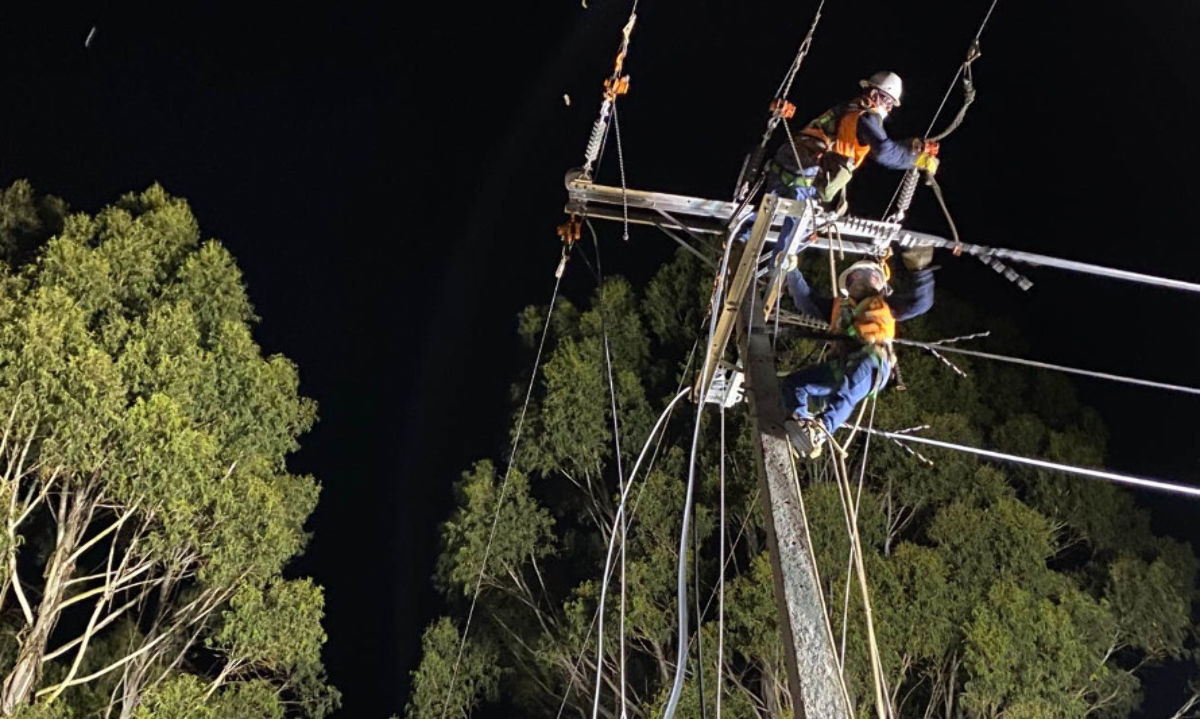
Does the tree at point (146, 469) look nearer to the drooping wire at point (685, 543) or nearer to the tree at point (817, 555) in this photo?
the tree at point (817, 555)

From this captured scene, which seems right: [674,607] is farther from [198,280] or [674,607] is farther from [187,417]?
[198,280]

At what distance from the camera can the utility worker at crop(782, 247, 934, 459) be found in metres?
3.22

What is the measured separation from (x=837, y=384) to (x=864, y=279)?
0.60 m

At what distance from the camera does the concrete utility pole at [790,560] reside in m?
2.21

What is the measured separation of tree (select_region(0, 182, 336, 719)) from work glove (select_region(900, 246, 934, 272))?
5.43 metres

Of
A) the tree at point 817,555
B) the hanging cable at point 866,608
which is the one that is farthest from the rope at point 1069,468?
the tree at point 817,555

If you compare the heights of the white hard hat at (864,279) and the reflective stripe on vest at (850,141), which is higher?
the reflective stripe on vest at (850,141)

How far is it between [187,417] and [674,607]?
15.3 ft

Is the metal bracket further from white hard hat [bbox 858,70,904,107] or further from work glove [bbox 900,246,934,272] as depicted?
white hard hat [bbox 858,70,904,107]

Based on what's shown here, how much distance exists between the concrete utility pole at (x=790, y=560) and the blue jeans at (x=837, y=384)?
0.27 m

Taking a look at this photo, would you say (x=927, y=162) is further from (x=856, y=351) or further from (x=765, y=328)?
(x=765, y=328)

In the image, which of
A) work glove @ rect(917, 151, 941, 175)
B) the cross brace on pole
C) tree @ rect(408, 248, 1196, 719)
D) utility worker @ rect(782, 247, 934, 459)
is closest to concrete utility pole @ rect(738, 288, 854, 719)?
utility worker @ rect(782, 247, 934, 459)

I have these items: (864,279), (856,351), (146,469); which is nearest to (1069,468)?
(856,351)

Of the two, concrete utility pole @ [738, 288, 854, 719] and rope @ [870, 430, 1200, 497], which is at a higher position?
rope @ [870, 430, 1200, 497]
